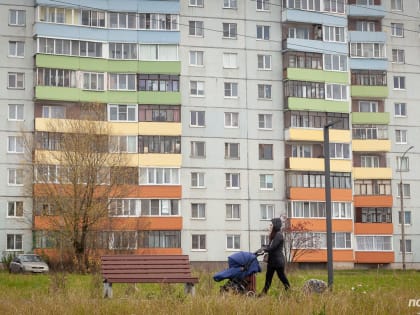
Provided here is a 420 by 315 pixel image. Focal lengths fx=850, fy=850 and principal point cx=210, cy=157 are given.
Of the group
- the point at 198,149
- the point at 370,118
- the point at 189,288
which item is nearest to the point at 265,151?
the point at 198,149

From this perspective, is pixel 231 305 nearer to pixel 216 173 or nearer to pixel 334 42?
pixel 216 173

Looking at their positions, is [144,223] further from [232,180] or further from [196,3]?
[196,3]

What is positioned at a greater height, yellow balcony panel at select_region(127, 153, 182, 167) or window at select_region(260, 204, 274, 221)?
yellow balcony panel at select_region(127, 153, 182, 167)

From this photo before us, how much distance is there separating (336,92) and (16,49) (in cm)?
2812

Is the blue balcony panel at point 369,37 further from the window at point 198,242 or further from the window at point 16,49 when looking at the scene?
the window at point 16,49

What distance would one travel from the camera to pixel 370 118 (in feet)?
255

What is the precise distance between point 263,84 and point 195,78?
6.16 metres

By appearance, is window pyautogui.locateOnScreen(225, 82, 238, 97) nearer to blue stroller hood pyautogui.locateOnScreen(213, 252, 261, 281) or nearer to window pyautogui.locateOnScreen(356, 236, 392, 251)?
window pyautogui.locateOnScreen(356, 236, 392, 251)

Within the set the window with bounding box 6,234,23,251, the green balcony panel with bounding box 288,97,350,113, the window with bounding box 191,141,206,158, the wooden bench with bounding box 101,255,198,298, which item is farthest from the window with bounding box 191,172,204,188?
the wooden bench with bounding box 101,255,198,298

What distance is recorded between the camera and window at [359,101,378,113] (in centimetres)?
7906

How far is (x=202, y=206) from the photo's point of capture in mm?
72125

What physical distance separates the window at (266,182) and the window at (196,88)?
8954 mm

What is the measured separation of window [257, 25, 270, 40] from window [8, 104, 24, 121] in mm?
21760

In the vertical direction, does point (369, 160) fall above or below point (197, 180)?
above
